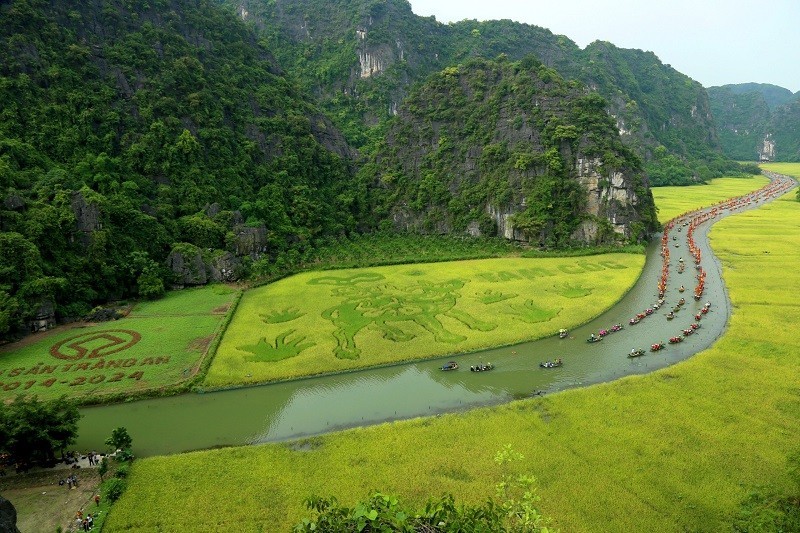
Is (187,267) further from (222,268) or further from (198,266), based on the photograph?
(222,268)

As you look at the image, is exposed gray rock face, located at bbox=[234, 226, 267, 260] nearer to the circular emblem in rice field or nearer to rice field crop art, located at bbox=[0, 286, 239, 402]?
rice field crop art, located at bbox=[0, 286, 239, 402]

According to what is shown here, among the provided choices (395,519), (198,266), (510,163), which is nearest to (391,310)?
(198,266)

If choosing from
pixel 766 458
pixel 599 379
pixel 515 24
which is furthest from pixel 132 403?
pixel 515 24

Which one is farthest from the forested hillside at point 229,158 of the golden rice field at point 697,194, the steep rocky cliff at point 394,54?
the golden rice field at point 697,194

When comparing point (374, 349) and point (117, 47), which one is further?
point (117, 47)

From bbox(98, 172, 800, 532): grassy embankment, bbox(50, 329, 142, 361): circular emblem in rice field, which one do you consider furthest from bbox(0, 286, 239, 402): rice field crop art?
bbox(98, 172, 800, 532): grassy embankment

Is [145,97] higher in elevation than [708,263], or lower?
higher

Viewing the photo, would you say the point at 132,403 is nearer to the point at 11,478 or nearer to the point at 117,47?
the point at 11,478
